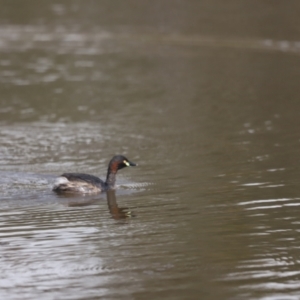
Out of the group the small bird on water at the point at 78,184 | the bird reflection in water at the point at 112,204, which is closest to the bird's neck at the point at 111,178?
the small bird on water at the point at 78,184

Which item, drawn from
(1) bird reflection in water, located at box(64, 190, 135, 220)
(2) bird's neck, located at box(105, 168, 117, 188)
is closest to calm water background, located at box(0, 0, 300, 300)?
(1) bird reflection in water, located at box(64, 190, 135, 220)

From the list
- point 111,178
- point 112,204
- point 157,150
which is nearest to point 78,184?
point 111,178

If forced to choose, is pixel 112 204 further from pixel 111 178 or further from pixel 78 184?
pixel 111 178

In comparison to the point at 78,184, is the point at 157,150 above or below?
above

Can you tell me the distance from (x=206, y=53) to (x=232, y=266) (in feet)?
68.4

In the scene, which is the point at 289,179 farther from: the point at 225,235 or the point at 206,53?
the point at 206,53

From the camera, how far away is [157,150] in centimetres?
1565

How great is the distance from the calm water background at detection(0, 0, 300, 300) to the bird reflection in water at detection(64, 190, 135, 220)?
48 mm

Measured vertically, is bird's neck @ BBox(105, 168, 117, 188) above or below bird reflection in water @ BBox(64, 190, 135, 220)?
above

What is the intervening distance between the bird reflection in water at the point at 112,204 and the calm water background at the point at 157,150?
0.05 metres

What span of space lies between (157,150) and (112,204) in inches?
159

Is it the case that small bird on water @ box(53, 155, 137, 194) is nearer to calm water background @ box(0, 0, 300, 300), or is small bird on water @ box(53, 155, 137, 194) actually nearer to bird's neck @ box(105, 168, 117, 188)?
bird's neck @ box(105, 168, 117, 188)

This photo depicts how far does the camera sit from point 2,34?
112 feet

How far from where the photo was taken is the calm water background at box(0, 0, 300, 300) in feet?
26.9
